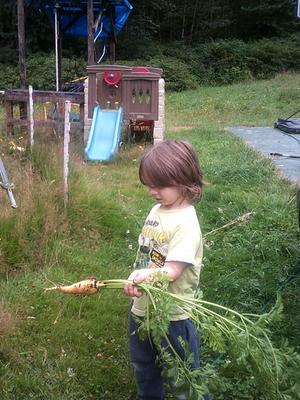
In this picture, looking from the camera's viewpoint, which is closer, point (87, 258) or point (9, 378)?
point (9, 378)

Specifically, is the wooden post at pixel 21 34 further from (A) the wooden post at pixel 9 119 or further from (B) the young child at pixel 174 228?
(B) the young child at pixel 174 228

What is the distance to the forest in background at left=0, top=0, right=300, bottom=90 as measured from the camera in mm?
25683

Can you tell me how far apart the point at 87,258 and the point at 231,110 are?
14211 millimetres

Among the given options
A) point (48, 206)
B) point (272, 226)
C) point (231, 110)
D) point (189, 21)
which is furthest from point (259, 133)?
point (189, 21)

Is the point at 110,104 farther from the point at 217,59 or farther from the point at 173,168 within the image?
the point at 217,59

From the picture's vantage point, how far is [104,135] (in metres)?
9.70

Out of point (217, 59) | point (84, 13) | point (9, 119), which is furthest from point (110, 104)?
point (217, 59)

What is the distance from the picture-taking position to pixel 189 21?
33906mm

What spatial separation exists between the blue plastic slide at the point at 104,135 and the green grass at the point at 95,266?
1.73 meters

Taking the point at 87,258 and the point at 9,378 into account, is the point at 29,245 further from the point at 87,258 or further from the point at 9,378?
the point at 9,378

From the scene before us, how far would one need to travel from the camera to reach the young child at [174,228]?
2197 millimetres

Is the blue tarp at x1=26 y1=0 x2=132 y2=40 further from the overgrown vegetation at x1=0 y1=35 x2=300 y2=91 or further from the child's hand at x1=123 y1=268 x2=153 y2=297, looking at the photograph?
the child's hand at x1=123 y1=268 x2=153 y2=297

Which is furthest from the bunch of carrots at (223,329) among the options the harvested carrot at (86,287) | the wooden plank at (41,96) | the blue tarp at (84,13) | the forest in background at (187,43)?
the forest in background at (187,43)

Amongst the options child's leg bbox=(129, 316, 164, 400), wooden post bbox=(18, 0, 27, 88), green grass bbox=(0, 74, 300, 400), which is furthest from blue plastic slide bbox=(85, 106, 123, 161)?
child's leg bbox=(129, 316, 164, 400)
